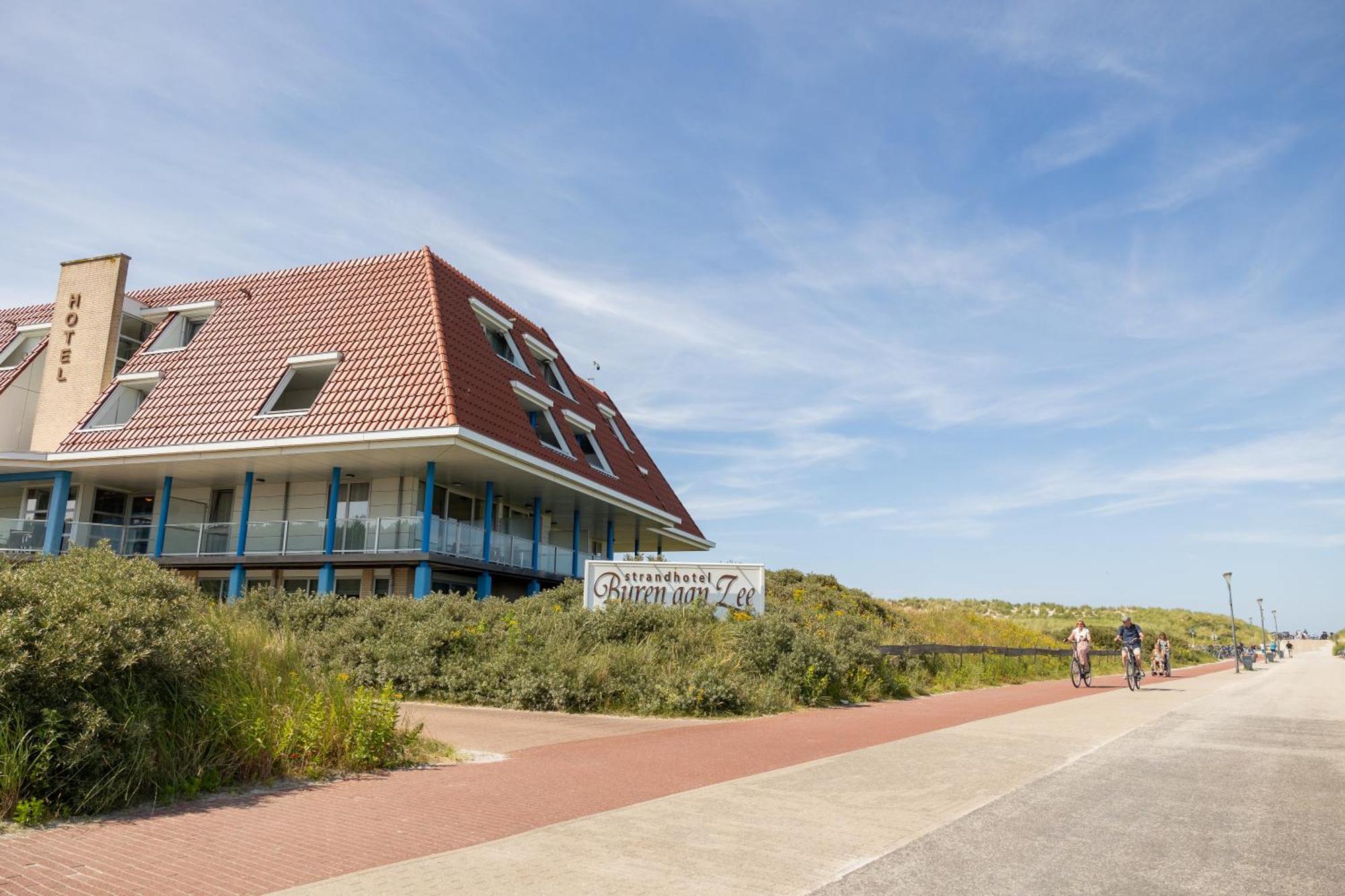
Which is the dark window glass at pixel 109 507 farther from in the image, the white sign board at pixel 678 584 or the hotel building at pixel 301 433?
the white sign board at pixel 678 584

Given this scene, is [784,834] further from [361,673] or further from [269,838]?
[361,673]

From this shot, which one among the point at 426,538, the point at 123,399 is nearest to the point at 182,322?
the point at 123,399

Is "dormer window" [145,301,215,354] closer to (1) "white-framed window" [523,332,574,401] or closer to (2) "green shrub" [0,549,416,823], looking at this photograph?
(1) "white-framed window" [523,332,574,401]

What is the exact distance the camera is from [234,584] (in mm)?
25438

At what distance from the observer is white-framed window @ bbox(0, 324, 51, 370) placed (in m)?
31.8

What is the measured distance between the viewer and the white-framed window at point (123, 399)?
1089 inches

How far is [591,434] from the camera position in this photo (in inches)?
1296

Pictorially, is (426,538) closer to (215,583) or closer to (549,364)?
(215,583)

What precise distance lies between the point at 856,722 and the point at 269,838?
9.09m

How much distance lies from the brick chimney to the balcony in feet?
10.3

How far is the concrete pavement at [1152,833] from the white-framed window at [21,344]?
35054 mm

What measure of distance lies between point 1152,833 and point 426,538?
1989cm

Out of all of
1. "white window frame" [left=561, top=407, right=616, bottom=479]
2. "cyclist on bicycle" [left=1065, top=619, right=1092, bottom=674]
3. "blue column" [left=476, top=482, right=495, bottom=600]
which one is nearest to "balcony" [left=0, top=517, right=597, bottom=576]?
"blue column" [left=476, top=482, right=495, bottom=600]

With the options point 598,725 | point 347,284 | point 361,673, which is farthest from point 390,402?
point 598,725
